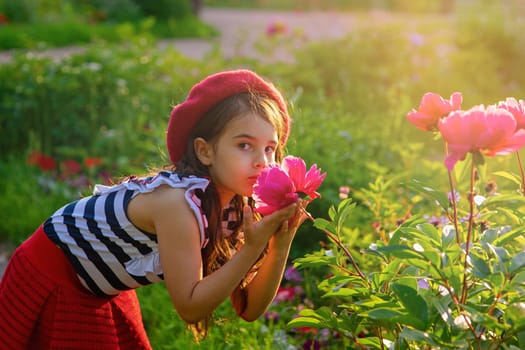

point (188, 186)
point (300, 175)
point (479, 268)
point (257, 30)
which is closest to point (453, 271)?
point (479, 268)

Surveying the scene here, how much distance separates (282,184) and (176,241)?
0.38m

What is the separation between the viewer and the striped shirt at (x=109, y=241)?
2002 mm

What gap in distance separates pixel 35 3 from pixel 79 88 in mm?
7949

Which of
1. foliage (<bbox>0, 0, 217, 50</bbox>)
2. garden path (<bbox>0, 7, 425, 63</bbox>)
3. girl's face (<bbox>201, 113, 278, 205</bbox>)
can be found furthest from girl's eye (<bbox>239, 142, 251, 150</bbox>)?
foliage (<bbox>0, 0, 217, 50</bbox>)

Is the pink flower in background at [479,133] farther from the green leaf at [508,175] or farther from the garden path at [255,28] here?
the garden path at [255,28]

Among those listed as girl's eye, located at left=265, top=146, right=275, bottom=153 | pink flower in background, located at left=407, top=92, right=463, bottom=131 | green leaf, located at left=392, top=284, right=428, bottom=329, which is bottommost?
green leaf, located at left=392, top=284, right=428, bottom=329

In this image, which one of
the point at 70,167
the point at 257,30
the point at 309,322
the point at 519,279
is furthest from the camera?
the point at 257,30

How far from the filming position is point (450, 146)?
139 centimetres

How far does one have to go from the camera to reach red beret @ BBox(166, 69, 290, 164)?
196cm

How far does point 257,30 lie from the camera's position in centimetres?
1379

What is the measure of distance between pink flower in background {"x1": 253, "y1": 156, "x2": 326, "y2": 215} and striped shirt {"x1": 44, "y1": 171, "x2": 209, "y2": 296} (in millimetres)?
378

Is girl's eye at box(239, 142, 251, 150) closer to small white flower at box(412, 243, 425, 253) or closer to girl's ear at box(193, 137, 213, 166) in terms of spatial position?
girl's ear at box(193, 137, 213, 166)

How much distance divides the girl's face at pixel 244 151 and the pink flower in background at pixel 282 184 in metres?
0.24

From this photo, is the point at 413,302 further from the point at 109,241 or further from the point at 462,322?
the point at 109,241
